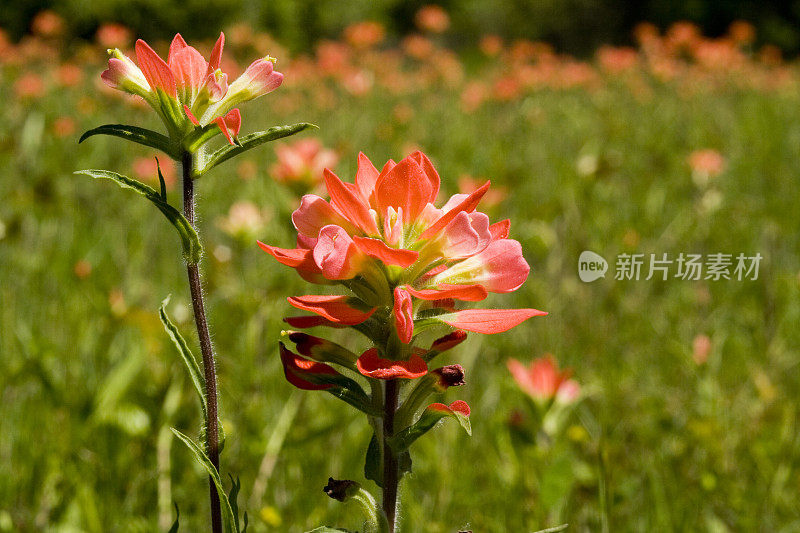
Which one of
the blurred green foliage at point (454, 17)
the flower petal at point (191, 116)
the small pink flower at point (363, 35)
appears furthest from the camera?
the blurred green foliage at point (454, 17)

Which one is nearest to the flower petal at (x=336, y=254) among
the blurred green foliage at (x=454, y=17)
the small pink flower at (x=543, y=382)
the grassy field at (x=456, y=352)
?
the grassy field at (x=456, y=352)

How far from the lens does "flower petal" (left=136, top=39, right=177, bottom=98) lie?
48 centimetres

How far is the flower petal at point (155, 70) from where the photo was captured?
1.56 ft

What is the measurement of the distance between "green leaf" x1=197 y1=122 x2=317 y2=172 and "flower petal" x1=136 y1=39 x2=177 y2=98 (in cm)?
5

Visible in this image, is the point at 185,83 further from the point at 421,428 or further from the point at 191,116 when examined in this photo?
the point at 421,428

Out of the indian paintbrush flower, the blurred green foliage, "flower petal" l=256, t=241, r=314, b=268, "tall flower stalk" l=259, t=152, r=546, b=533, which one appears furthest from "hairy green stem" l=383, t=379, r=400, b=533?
the blurred green foliage

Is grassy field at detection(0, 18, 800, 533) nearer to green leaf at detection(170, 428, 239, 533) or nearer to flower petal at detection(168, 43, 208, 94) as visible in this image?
green leaf at detection(170, 428, 239, 533)

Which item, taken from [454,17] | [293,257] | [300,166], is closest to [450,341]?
[293,257]

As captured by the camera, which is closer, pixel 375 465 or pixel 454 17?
pixel 375 465

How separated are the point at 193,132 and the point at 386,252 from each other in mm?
156

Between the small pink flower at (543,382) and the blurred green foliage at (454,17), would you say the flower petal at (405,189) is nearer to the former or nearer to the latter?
the small pink flower at (543,382)

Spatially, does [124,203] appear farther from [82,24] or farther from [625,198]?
[82,24]

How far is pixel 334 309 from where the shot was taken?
1.57 ft

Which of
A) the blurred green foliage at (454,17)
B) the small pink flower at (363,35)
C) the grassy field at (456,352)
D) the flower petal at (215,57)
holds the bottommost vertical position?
the grassy field at (456,352)
